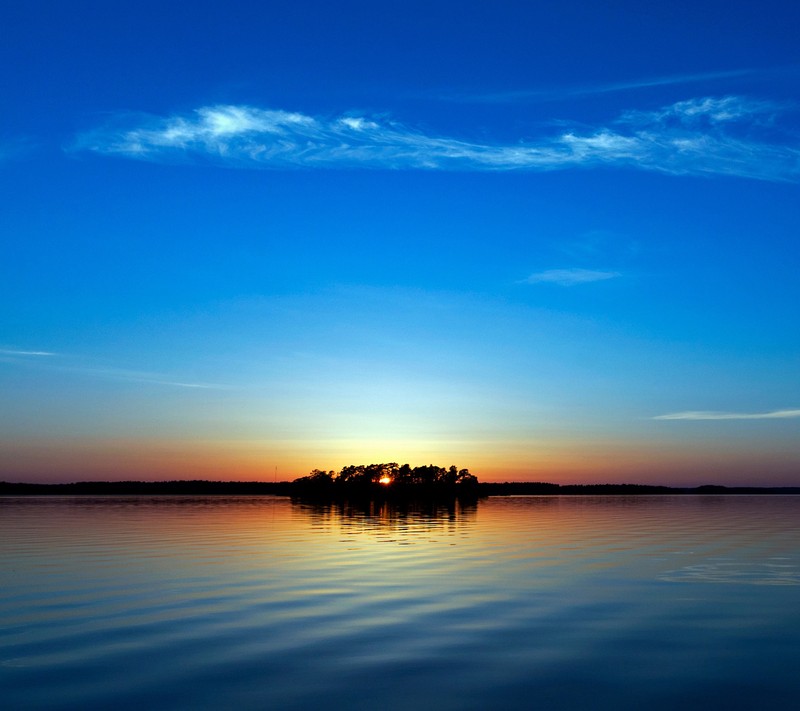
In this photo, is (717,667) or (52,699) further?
(717,667)

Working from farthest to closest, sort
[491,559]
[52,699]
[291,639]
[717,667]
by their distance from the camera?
[491,559] → [291,639] → [717,667] → [52,699]

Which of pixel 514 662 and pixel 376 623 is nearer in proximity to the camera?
pixel 514 662

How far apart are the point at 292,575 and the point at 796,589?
2133 centimetres

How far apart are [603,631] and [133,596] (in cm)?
1707

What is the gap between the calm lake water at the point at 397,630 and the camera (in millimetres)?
15852

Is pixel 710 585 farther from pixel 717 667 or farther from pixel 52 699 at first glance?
pixel 52 699

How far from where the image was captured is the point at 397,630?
22.2 meters

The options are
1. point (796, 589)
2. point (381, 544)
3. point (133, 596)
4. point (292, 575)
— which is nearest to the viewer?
point (133, 596)

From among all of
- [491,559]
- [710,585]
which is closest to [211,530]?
[491,559]

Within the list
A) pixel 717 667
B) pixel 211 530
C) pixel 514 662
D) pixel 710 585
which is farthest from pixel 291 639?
pixel 211 530

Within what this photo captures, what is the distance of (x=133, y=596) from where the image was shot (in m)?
28.4

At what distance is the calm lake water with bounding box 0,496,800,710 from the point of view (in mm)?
15852

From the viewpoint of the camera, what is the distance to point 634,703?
50.0 ft

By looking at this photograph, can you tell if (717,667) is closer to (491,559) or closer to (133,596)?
(133,596)
